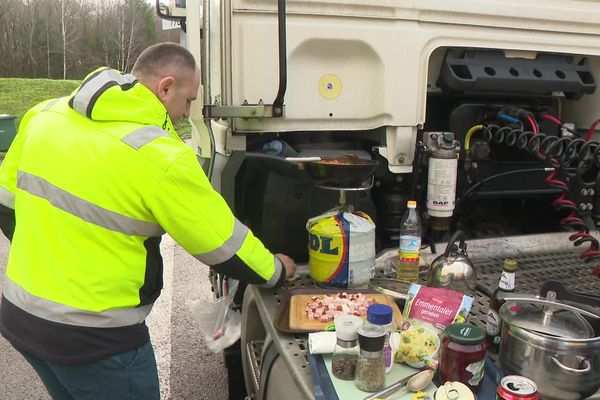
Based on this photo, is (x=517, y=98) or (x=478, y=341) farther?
(x=517, y=98)

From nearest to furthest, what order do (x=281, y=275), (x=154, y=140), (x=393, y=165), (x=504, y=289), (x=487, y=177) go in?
(x=154, y=140), (x=504, y=289), (x=281, y=275), (x=393, y=165), (x=487, y=177)

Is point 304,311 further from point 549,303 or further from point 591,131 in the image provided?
point 591,131

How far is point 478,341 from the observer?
53.4 inches

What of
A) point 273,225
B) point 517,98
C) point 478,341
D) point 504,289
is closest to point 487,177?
point 517,98

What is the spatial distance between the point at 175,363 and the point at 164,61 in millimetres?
2077

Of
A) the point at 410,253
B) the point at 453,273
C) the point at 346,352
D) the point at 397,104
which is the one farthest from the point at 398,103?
the point at 346,352

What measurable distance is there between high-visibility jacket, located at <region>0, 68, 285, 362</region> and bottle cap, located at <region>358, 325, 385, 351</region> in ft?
1.94

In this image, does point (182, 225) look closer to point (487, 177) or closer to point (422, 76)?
point (422, 76)

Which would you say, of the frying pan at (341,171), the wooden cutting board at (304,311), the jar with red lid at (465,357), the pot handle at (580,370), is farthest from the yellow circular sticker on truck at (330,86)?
the pot handle at (580,370)

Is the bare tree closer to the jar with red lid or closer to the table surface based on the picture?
the table surface

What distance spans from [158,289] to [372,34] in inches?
50.2

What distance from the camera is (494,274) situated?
2273 millimetres

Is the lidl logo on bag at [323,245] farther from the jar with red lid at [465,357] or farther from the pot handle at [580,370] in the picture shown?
the pot handle at [580,370]

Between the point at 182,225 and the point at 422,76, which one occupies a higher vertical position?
the point at 422,76
